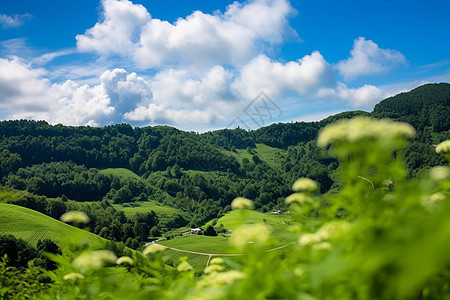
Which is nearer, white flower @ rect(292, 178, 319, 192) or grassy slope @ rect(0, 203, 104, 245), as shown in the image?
white flower @ rect(292, 178, 319, 192)

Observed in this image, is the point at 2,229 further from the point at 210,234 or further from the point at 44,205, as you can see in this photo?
the point at 210,234

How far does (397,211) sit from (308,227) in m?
1.31

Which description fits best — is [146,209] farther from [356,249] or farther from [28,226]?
[356,249]

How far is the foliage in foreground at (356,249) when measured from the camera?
101 cm

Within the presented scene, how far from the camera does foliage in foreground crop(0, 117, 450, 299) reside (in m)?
1.01

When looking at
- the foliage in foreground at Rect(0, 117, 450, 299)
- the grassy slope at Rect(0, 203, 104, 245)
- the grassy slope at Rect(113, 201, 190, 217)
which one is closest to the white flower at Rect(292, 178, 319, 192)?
the foliage in foreground at Rect(0, 117, 450, 299)

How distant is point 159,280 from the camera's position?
3.06m

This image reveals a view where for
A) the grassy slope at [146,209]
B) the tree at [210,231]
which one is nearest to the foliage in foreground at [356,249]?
the tree at [210,231]

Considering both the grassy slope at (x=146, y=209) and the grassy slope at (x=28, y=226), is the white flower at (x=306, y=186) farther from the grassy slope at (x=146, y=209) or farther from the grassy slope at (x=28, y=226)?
the grassy slope at (x=146, y=209)

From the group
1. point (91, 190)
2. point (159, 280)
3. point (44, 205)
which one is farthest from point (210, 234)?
point (159, 280)

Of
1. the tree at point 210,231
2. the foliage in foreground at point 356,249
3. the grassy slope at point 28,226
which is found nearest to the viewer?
the foliage in foreground at point 356,249

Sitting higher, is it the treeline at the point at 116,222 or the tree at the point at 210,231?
the treeline at the point at 116,222

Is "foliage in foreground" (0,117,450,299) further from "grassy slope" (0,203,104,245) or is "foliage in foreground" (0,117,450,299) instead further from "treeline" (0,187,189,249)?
"treeline" (0,187,189,249)

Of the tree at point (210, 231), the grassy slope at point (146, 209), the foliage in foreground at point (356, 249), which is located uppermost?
the foliage in foreground at point (356, 249)
